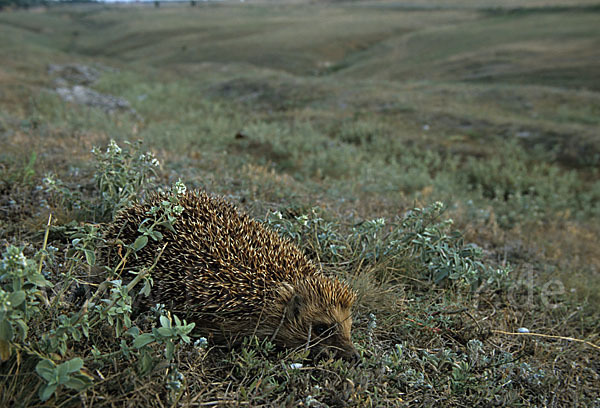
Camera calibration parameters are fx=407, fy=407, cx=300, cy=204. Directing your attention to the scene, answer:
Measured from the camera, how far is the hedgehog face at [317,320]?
2850mm

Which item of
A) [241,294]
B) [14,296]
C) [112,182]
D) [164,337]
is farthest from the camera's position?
[112,182]

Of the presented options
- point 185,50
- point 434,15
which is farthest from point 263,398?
point 434,15

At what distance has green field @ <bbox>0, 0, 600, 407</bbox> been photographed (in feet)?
7.80

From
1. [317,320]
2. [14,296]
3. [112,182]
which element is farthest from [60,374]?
[112,182]

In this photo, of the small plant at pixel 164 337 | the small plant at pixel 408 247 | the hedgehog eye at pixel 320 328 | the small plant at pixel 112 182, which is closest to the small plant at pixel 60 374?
the small plant at pixel 164 337

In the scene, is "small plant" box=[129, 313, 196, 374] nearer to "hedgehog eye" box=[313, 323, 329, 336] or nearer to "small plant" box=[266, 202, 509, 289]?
"hedgehog eye" box=[313, 323, 329, 336]

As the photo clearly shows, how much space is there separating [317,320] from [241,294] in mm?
566

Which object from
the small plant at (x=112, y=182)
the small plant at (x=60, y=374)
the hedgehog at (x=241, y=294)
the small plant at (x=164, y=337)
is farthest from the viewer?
the small plant at (x=112, y=182)

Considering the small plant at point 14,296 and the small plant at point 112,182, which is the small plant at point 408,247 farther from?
the small plant at point 14,296

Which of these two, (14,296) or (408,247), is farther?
(408,247)

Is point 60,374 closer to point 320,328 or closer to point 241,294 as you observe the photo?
point 241,294

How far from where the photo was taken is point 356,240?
13.8 feet

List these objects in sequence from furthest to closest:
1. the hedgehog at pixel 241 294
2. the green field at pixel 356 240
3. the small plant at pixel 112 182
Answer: the small plant at pixel 112 182
the hedgehog at pixel 241 294
the green field at pixel 356 240

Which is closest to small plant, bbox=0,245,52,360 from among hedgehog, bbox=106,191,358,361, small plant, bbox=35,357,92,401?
small plant, bbox=35,357,92,401
